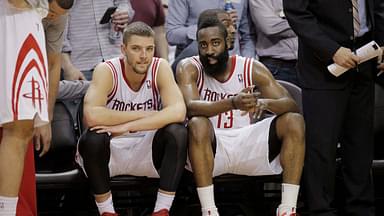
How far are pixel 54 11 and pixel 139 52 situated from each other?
2.72ft

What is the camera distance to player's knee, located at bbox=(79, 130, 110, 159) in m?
4.45

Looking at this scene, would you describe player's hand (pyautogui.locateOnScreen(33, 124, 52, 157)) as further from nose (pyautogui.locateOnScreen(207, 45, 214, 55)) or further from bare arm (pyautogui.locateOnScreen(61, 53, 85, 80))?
nose (pyautogui.locateOnScreen(207, 45, 214, 55))

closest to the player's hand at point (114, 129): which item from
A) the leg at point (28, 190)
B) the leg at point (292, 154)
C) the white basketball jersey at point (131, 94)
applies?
the white basketball jersey at point (131, 94)

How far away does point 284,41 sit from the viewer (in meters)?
5.66

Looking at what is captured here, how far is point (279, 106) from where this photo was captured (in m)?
Result: 4.69

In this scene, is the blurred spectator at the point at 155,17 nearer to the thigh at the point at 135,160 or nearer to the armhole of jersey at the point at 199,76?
the armhole of jersey at the point at 199,76

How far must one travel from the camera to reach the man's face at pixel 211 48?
4.96 metres

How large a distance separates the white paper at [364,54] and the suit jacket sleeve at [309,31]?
0.21ft

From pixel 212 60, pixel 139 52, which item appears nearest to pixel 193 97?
pixel 212 60

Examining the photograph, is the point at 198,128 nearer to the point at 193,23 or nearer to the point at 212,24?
the point at 212,24

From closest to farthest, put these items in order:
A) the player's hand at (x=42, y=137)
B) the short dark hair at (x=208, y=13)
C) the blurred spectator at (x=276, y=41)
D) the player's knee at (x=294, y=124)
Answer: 1. the player's hand at (x=42, y=137)
2. the player's knee at (x=294, y=124)
3. the short dark hair at (x=208, y=13)
4. the blurred spectator at (x=276, y=41)

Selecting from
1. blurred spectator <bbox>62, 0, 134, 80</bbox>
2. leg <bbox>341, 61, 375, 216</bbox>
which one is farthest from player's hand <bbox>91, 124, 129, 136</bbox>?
leg <bbox>341, 61, 375, 216</bbox>

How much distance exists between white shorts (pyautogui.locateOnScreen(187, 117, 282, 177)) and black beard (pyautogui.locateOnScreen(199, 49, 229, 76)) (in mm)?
439

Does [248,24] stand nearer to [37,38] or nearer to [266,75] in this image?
[266,75]
